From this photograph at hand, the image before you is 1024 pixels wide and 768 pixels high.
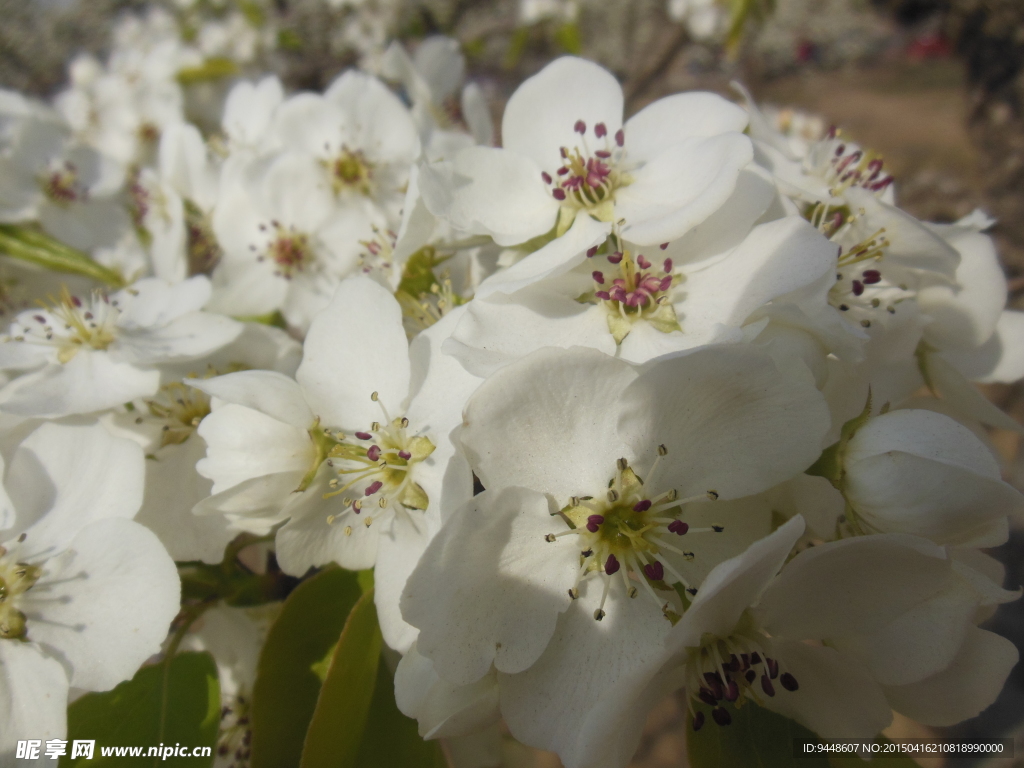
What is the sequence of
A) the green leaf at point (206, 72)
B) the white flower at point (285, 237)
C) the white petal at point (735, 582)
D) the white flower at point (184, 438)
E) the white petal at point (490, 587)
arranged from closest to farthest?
1. the white petal at point (735, 582)
2. the white petal at point (490, 587)
3. the white flower at point (184, 438)
4. the white flower at point (285, 237)
5. the green leaf at point (206, 72)

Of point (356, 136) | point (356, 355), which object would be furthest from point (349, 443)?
point (356, 136)

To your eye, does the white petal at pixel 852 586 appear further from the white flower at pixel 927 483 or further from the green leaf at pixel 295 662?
the green leaf at pixel 295 662

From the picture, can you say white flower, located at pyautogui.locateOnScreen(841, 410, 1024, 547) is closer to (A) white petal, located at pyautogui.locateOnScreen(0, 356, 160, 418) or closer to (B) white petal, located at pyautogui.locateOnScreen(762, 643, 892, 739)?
(B) white petal, located at pyautogui.locateOnScreen(762, 643, 892, 739)

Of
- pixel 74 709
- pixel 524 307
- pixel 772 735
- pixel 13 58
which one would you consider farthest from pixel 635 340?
pixel 13 58

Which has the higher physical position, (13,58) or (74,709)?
(13,58)

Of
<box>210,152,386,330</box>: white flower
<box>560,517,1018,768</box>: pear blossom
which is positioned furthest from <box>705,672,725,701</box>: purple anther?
<box>210,152,386,330</box>: white flower

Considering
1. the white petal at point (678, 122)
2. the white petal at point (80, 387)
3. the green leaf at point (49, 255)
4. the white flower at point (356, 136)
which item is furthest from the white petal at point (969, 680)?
the green leaf at point (49, 255)

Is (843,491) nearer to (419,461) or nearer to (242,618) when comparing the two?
(419,461)
